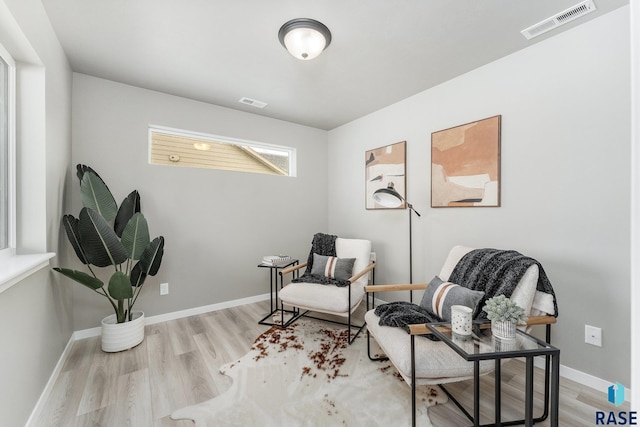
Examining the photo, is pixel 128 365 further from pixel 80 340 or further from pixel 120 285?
pixel 80 340

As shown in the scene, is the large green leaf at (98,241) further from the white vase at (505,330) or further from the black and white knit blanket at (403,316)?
the white vase at (505,330)

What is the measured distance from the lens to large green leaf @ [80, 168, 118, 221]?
2.28m

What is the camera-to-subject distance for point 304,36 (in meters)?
1.95

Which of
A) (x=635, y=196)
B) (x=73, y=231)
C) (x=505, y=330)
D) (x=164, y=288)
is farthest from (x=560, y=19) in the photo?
(x=164, y=288)

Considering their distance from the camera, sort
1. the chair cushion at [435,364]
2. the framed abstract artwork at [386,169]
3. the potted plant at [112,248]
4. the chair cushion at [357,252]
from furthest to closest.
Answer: the framed abstract artwork at [386,169]
the chair cushion at [357,252]
the potted plant at [112,248]
the chair cushion at [435,364]

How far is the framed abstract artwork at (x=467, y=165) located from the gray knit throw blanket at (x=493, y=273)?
619 mm

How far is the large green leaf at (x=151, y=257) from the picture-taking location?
2.46 metres

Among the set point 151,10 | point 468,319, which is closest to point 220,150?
point 151,10

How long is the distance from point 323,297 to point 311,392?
841 millimetres

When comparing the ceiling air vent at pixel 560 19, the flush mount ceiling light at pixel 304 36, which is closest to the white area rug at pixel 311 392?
the flush mount ceiling light at pixel 304 36

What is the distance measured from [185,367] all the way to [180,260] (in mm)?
1265

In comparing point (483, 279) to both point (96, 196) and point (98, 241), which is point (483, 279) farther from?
point (96, 196)

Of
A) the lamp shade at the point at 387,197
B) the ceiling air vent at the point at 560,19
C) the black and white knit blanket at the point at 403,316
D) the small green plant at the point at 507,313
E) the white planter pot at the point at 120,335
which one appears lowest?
the white planter pot at the point at 120,335

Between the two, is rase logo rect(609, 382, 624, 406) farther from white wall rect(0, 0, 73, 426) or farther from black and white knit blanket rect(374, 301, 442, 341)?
white wall rect(0, 0, 73, 426)
